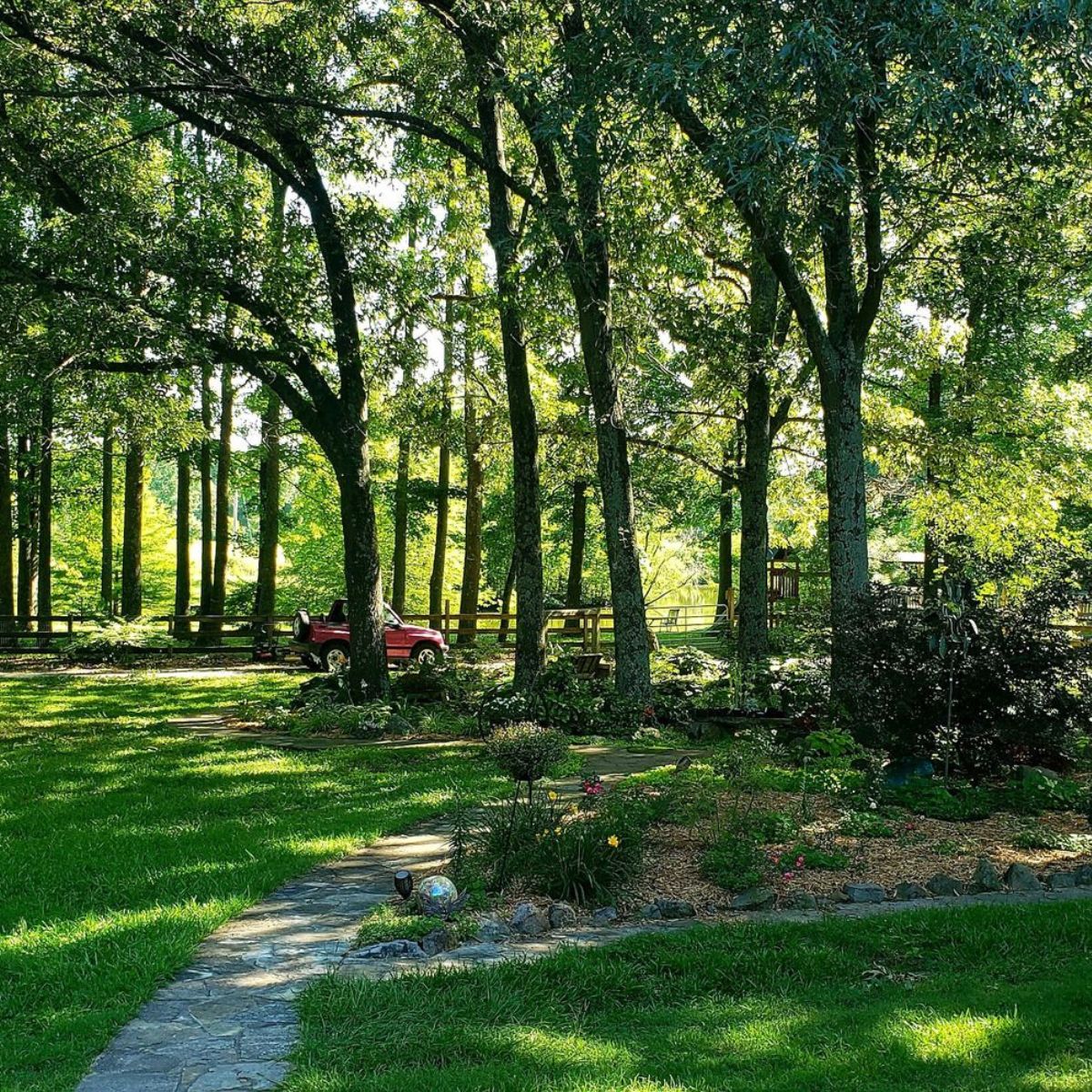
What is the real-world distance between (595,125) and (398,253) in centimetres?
732

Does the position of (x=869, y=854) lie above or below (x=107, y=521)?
below

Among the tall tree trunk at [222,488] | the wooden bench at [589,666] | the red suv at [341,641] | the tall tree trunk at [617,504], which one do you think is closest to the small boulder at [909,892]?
the tall tree trunk at [617,504]

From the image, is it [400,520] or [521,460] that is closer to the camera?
[521,460]

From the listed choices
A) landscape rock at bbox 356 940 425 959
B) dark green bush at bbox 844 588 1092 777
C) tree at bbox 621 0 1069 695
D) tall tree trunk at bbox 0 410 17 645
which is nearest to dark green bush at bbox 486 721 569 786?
landscape rock at bbox 356 940 425 959

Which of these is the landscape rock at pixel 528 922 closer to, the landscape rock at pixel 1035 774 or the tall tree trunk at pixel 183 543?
the landscape rock at pixel 1035 774

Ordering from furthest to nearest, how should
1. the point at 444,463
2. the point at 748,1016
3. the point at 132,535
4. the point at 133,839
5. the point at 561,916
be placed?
1. the point at 444,463
2. the point at 132,535
3. the point at 133,839
4. the point at 561,916
5. the point at 748,1016

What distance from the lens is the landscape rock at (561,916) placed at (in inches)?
202

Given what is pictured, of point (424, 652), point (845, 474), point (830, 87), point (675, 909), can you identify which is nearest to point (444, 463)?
point (424, 652)

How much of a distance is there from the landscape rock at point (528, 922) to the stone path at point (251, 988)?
29 cm

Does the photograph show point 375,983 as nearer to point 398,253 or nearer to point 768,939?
point 768,939

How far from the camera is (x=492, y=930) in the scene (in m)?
5.04

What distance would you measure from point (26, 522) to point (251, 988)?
972 inches

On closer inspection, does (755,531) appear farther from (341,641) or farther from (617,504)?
(341,641)

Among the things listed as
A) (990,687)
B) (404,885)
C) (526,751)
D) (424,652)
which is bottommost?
(404,885)
